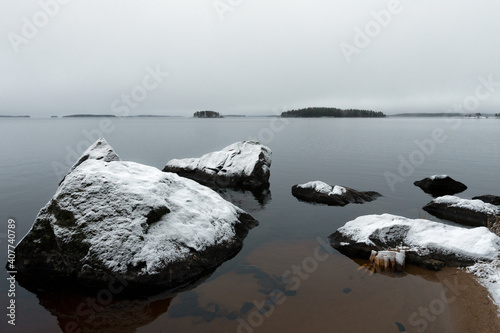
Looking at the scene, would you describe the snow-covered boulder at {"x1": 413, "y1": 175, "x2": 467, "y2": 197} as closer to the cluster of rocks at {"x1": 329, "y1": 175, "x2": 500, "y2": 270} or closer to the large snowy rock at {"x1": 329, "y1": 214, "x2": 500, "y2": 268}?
the cluster of rocks at {"x1": 329, "y1": 175, "x2": 500, "y2": 270}

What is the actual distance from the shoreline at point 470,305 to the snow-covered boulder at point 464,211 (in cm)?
643

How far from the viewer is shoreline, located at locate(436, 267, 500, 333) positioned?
21.9ft

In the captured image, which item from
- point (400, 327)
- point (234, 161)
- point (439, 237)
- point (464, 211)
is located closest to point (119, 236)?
point (400, 327)

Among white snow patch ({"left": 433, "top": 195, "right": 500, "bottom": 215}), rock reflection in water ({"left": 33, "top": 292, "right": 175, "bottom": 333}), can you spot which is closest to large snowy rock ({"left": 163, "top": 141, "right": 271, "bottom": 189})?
white snow patch ({"left": 433, "top": 195, "right": 500, "bottom": 215})

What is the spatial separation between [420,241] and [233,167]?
47.1ft

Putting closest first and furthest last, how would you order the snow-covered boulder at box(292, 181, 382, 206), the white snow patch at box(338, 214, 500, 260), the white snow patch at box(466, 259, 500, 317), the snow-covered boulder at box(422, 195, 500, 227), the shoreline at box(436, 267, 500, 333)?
the shoreline at box(436, 267, 500, 333)
the white snow patch at box(466, 259, 500, 317)
the white snow patch at box(338, 214, 500, 260)
the snow-covered boulder at box(422, 195, 500, 227)
the snow-covered boulder at box(292, 181, 382, 206)

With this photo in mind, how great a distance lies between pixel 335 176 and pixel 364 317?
18.0m

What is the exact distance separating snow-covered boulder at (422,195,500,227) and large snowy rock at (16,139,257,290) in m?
11.3

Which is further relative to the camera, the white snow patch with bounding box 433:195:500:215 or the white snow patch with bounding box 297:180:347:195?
the white snow patch with bounding box 297:180:347:195

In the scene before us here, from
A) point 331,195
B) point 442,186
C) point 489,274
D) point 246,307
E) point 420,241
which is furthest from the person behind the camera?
point 442,186

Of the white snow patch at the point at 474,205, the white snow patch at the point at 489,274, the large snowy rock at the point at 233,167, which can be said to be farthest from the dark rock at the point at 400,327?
the large snowy rock at the point at 233,167

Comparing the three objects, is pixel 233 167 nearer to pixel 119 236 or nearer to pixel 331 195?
pixel 331 195

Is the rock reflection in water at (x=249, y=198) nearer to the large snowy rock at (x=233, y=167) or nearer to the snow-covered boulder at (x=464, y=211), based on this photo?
the large snowy rock at (x=233, y=167)

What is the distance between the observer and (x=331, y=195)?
17.0m
